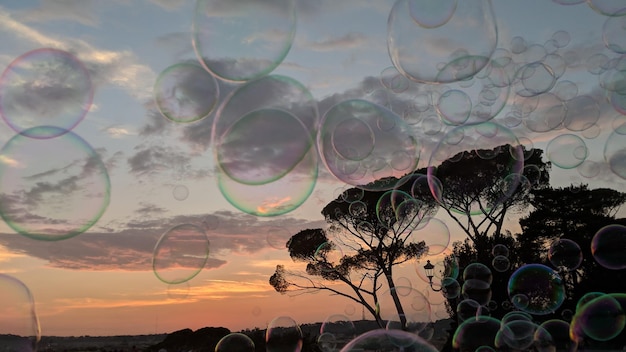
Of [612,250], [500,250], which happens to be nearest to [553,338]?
[612,250]

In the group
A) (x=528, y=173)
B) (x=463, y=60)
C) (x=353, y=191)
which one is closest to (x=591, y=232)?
(x=528, y=173)

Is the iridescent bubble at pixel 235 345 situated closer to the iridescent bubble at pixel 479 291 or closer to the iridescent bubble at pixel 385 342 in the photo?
the iridescent bubble at pixel 385 342

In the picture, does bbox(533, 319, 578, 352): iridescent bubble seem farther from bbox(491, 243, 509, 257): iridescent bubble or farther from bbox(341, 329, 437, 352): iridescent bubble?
bbox(491, 243, 509, 257): iridescent bubble

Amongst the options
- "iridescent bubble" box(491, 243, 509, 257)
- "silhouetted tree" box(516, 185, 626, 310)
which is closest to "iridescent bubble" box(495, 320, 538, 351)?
"iridescent bubble" box(491, 243, 509, 257)

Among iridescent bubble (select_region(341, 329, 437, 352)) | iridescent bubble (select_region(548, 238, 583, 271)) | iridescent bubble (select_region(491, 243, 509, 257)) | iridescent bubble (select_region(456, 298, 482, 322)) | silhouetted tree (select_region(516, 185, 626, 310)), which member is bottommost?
iridescent bubble (select_region(456, 298, 482, 322))

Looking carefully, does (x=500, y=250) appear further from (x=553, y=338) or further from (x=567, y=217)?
(x=567, y=217)

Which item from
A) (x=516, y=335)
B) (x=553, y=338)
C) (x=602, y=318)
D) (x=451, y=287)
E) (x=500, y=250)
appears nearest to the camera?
(x=602, y=318)
